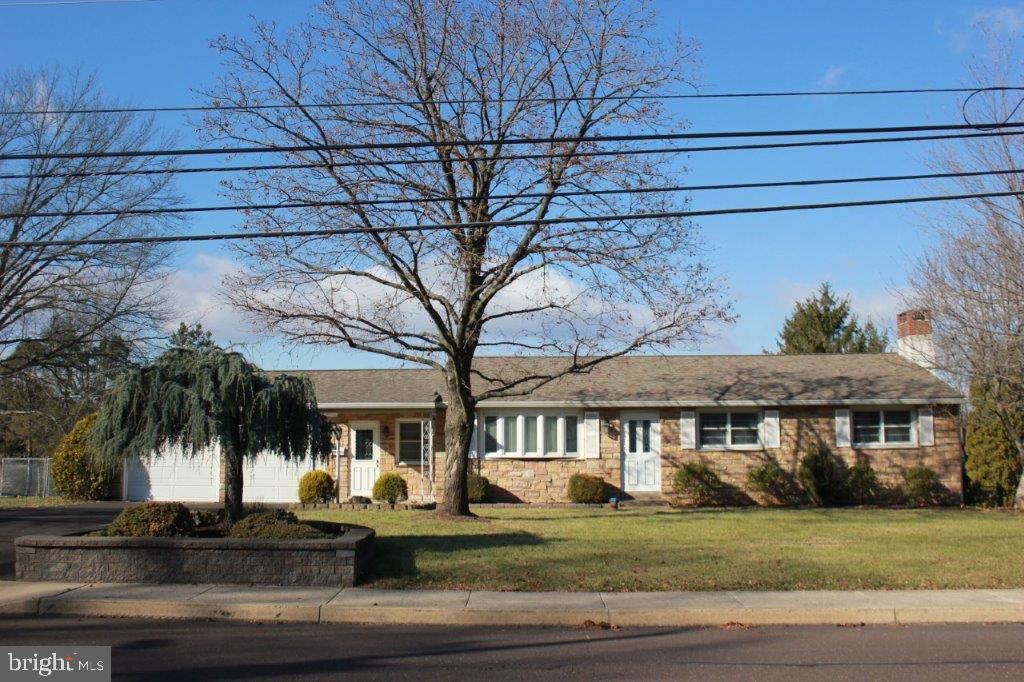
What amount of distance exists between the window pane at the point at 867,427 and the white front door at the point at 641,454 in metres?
5.64

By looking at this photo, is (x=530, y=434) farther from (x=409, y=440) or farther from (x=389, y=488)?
(x=389, y=488)

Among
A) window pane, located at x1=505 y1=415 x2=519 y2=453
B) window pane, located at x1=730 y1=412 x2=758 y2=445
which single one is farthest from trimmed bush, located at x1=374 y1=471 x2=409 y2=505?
window pane, located at x1=730 y1=412 x2=758 y2=445

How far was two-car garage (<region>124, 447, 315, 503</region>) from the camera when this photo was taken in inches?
1040

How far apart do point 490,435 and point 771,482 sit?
7929 millimetres

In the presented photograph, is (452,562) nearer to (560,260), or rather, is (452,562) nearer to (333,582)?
(333,582)

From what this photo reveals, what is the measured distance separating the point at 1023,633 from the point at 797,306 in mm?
42214

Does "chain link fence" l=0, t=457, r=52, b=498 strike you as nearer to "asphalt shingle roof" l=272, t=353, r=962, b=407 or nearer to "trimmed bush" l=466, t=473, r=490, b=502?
"asphalt shingle roof" l=272, t=353, r=962, b=407

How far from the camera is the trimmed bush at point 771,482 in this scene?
25.5m

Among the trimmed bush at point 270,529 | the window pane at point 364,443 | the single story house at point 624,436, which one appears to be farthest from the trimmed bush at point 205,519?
the window pane at point 364,443

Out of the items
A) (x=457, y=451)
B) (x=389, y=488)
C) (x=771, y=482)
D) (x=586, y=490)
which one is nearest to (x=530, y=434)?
(x=586, y=490)

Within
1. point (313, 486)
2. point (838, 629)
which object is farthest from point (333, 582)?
point (313, 486)

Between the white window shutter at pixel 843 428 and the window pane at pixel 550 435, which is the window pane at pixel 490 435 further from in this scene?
the white window shutter at pixel 843 428

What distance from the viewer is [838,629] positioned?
10328mm

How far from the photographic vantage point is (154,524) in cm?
1277
